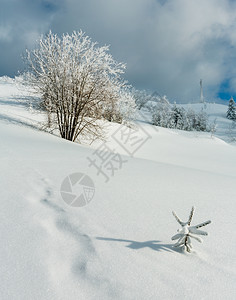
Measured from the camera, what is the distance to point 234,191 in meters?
2.46

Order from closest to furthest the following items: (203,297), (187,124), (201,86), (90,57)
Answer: (203,297)
(90,57)
(187,124)
(201,86)

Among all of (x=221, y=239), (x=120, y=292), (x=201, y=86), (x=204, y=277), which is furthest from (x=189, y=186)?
(x=201, y=86)

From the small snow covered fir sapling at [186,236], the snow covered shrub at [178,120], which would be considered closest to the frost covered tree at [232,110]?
the snow covered shrub at [178,120]

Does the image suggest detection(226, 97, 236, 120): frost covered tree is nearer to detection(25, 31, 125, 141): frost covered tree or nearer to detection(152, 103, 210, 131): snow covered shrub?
detection(152, 103, 210, 131): snow covered shrub

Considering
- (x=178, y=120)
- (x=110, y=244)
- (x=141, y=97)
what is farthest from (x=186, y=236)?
(x=141, y=97)

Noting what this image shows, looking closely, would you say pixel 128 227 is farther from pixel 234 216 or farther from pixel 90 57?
pixel 90 57

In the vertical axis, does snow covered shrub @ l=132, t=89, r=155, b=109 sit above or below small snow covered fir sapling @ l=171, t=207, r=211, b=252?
above

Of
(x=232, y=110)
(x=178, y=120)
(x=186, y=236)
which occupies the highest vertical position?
(x=232, y=110)

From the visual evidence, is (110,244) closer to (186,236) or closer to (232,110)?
(186,236)

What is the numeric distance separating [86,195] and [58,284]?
3.37 feet

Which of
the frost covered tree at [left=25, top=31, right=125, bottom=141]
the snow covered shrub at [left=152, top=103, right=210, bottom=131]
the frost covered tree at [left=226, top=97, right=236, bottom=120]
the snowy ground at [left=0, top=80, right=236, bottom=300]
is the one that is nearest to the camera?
the snowy ground at [left=0, top=80, right=236, bottom=300]

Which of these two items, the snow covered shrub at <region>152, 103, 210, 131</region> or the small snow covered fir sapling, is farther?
the snow covered shrub at <region>152, 103, 210, 131</region>

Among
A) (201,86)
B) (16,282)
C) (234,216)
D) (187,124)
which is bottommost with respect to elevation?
(16,282)

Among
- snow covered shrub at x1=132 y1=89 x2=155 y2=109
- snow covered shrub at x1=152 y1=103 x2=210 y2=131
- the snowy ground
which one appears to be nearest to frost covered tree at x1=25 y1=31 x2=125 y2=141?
the snowy ground
